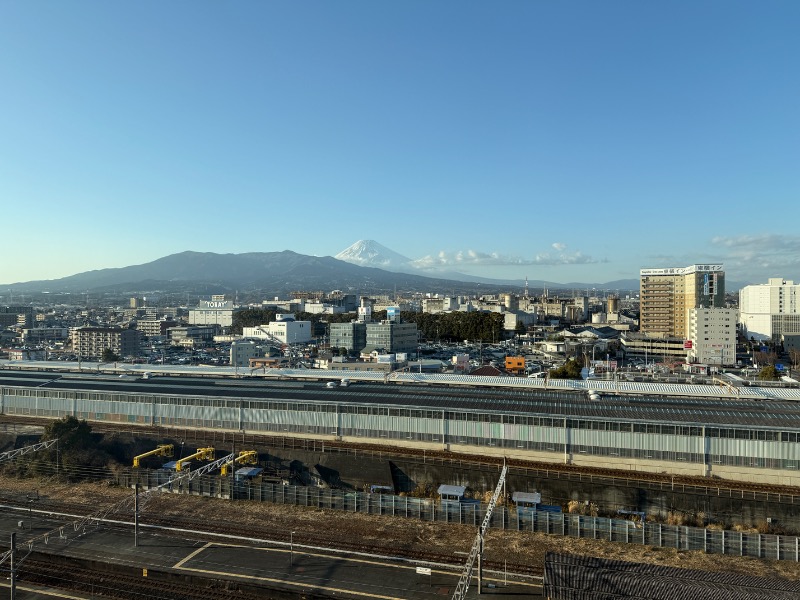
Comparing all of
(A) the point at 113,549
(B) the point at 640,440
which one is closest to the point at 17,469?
(A) the point at 113,549

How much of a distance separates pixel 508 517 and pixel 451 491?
2299 millimetres

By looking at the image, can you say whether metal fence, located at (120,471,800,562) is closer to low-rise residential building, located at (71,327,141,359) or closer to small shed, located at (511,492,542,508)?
small shed, located at (511,492,542,508)

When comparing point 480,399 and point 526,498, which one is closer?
point 526,498

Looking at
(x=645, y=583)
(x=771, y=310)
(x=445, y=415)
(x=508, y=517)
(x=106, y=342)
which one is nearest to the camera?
(x=645, y=583)

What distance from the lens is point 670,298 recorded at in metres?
69.1

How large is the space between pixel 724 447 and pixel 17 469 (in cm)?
2166

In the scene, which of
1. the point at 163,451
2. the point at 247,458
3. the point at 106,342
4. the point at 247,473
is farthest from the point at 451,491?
the point at 106,342

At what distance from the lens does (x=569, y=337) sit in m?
66.2

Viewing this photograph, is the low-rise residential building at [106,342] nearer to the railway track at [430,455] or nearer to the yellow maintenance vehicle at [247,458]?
the railway track at [430,455]

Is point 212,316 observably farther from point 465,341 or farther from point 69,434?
point 69,434

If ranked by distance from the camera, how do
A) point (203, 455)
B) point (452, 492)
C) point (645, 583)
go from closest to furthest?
1. point (645, 583)
2. point (452, 492)
3. point (203, 455)

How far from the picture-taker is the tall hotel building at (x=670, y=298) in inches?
2576

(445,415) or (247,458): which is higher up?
(445,415)

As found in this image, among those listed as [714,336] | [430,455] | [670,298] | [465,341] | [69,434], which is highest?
[670,298]
